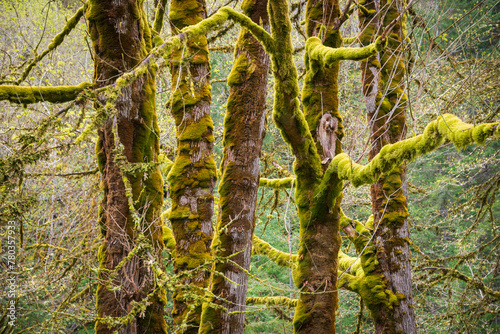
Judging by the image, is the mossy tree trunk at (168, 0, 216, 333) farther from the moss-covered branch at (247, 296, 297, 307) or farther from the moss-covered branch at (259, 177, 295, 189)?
the moss-covered branch at (247, 296, 297, 307)

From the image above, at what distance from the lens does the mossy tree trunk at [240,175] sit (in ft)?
9.48

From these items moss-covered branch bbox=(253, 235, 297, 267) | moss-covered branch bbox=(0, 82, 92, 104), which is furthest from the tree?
moss-covered branch bbox=(253, 235, 297, 267)

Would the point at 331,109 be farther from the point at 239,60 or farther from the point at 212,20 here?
the point at 212,20

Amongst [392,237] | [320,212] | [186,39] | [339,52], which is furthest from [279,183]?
[186,39]

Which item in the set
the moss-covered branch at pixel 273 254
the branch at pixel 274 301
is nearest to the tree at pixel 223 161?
the branch at pixel 274 301

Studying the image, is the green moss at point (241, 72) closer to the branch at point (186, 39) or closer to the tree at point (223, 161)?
the tree at point (223, 161)

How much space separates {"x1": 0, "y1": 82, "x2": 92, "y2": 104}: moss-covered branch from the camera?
2039mm

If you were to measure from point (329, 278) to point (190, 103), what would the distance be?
2.41 meters

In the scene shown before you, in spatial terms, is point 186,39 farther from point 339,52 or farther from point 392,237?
point 392,237

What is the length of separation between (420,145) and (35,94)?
2.58 m

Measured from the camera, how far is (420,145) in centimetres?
207

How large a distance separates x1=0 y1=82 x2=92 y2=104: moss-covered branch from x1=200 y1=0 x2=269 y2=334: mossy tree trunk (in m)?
1.46

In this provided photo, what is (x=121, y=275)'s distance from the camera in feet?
8.87

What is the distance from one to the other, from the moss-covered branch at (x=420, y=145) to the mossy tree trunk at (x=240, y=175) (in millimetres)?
832
